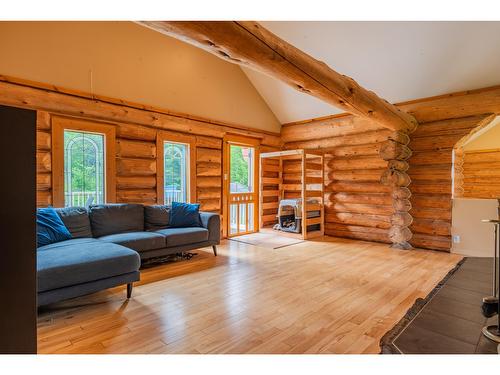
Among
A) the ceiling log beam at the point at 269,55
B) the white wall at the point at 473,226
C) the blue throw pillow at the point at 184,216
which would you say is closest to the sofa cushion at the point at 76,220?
the blue throw pillow at the point at 184,216

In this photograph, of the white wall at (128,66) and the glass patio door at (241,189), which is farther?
the glass patio door at (241,189)

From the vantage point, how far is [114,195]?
4.27 metres

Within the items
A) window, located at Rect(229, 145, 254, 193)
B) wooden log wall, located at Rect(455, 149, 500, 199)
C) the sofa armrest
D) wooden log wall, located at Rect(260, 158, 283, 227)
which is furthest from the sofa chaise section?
wooden log wall, located at Rect(455, 149, 500, 199)

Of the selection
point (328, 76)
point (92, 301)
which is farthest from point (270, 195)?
point (92, 301)

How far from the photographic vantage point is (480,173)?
6457mm

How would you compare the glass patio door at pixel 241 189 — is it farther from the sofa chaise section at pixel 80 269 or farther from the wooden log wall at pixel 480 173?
the wooden log wall at pixel 480 173

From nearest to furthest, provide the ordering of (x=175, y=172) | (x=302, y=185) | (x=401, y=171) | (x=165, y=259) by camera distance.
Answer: (x=165, y=259) → (x=401, y=171) → (x=175, y=172) → (x=302, y=185)

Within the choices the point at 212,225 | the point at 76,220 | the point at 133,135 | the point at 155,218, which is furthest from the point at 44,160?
the point at 212,225

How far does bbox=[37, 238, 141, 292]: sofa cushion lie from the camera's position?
233 centimetres

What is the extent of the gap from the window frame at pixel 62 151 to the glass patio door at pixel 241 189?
230 cm

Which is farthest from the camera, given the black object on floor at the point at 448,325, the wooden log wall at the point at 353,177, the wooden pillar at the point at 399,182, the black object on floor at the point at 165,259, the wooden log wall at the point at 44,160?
the wooden log wall at the point at 353,177

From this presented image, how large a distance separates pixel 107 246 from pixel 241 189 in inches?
148

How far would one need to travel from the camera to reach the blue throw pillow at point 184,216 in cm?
434

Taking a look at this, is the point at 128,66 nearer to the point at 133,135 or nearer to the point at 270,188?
the point at 133,135
